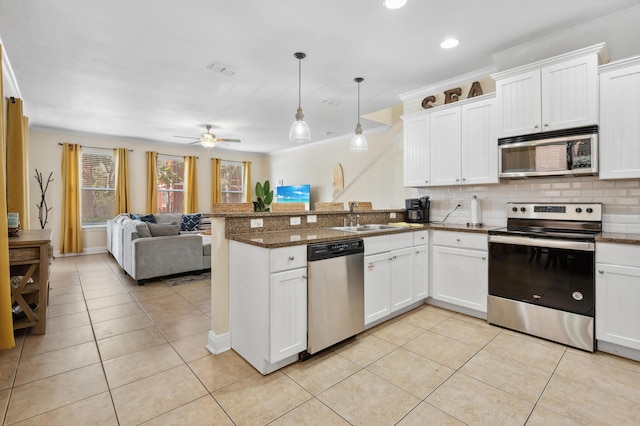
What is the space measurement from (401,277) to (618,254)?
1.61 meters

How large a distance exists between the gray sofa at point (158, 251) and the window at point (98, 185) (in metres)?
2.68

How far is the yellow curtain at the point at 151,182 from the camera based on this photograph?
24.2 ft

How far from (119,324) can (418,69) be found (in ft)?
13.5

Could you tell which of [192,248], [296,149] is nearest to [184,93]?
[192,248]

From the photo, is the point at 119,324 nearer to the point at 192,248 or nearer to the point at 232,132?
the point at 192,248

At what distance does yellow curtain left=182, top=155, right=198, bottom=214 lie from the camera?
801cm

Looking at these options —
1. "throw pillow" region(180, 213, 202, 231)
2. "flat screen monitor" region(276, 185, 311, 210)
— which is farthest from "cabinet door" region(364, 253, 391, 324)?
"throw pillow" region(180, 213, 202, 231)

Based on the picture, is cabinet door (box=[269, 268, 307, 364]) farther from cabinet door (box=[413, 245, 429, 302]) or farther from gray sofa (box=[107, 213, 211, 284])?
gray sofa (box=[107, 213, 211, 284])

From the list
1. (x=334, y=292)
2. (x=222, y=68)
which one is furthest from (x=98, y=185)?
(x=334, y=292)

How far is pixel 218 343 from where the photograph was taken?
2.39 m

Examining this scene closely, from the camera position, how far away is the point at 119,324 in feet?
9.60

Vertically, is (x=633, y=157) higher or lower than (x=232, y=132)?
lower

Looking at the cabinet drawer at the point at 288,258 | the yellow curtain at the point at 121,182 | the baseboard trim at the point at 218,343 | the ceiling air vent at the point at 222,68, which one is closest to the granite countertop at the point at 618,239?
the cabinet drawer at the point at 288,258

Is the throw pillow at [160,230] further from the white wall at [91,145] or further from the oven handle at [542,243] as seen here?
the oven handle at [542,243]
